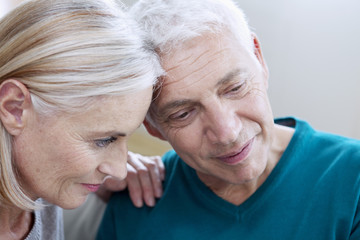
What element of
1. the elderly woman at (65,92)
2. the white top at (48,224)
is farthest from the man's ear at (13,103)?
the white top at (48,224)

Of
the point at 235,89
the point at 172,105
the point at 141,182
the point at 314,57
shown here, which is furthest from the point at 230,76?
the point at 314,57

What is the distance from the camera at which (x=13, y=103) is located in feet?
3.80

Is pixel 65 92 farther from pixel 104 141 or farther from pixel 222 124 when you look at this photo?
pixel 222 124

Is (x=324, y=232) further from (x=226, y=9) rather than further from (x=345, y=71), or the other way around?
(x=345, y=71)

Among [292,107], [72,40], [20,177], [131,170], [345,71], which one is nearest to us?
[72,40]

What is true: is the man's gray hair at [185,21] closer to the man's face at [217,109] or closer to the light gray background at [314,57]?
the man's face at [217,109]

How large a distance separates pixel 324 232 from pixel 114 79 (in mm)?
765

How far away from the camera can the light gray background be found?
209 cm

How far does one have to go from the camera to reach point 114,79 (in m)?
1.16

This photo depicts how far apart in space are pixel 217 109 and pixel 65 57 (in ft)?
1.49

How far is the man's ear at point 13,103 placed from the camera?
114cm

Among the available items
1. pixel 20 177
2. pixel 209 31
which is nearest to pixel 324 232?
pixel 209 31

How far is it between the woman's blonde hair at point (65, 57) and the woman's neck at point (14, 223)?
0.71ft

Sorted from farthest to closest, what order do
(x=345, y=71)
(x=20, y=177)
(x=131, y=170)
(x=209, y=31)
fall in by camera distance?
A: (x=345, y=71) < (x=131, y=170) < (x=209, y=31) < (x=20, y=177)
